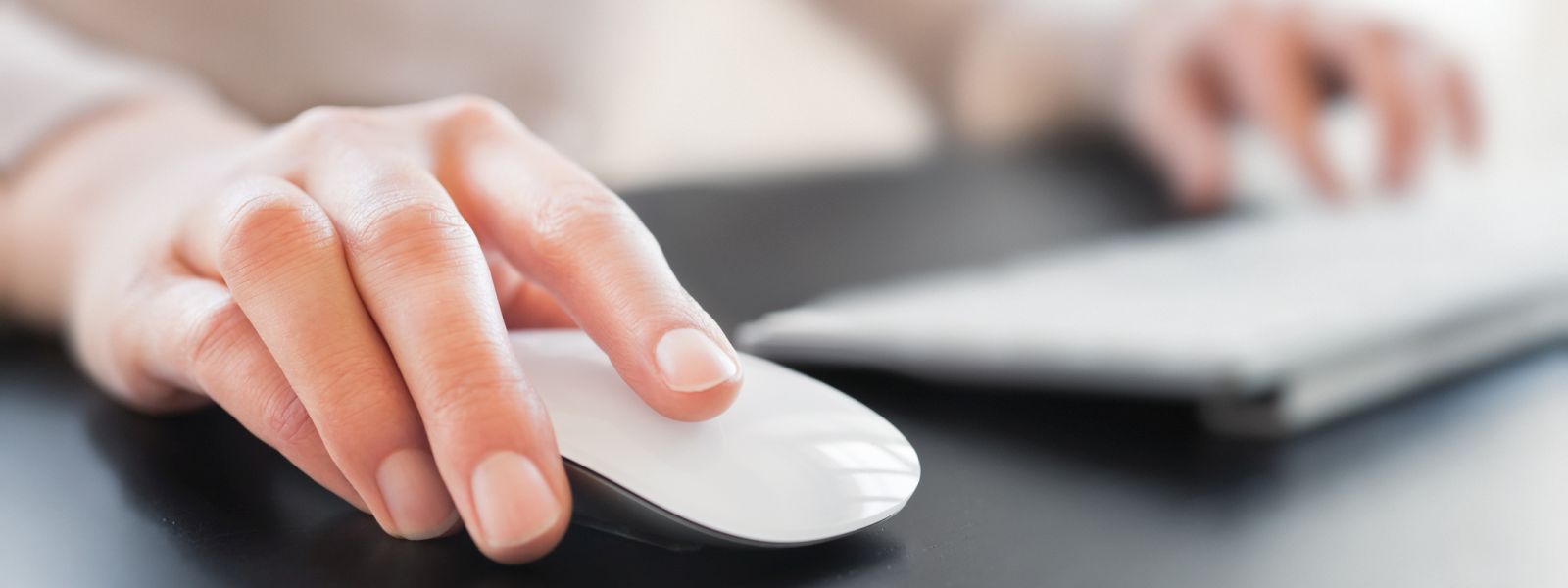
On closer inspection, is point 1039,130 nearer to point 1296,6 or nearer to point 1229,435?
point 1296,6

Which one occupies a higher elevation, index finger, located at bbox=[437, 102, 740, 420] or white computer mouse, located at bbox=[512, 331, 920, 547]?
index finger, located at bbox=[437, 102, 740, 420]

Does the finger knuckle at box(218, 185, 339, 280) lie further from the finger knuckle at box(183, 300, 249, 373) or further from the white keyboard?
the white keyboard

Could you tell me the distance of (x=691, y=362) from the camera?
227 mm

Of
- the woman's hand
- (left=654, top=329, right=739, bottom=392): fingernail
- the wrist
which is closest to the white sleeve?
the wrist

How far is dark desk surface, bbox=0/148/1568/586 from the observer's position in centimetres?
22

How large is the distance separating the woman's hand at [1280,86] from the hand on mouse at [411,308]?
0.57 meters

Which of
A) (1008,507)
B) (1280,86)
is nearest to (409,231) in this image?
(1008,507)

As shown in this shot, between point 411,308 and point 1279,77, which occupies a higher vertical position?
point 1279,77

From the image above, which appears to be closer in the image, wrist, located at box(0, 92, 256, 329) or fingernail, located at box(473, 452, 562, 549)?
fingernail, located at box(473, 452, 562, 549)

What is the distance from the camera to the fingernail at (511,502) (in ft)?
0.65

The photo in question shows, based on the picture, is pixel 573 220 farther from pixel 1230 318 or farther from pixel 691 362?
pixel 1230 318

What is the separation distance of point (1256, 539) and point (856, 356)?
128 millimetres

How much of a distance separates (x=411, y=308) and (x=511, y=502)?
0.17ft

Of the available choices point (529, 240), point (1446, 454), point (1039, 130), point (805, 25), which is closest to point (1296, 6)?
point (1039, 130)
